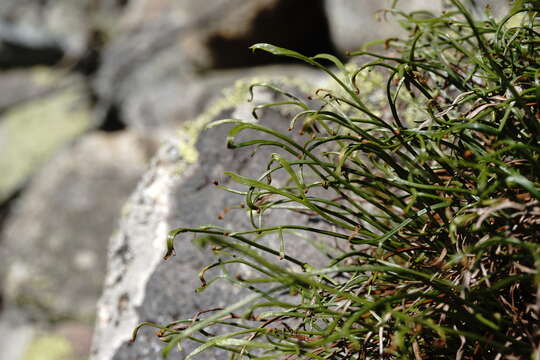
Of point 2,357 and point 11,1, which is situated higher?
point 11,1

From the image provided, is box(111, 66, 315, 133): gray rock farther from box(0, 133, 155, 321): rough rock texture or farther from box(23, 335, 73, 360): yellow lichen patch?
box(23, 335, 73, 360): yellow lichen patch

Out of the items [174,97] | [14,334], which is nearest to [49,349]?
[14,334]

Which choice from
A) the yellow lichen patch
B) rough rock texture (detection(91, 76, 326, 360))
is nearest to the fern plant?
rough rock texture (detection(91, 76, 326, 360))

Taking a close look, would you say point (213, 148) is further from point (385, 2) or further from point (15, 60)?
point (15, 60)

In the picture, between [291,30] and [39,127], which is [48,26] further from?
[291,30]

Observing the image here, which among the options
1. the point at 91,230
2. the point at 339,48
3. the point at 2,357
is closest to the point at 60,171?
the point at 91,230
